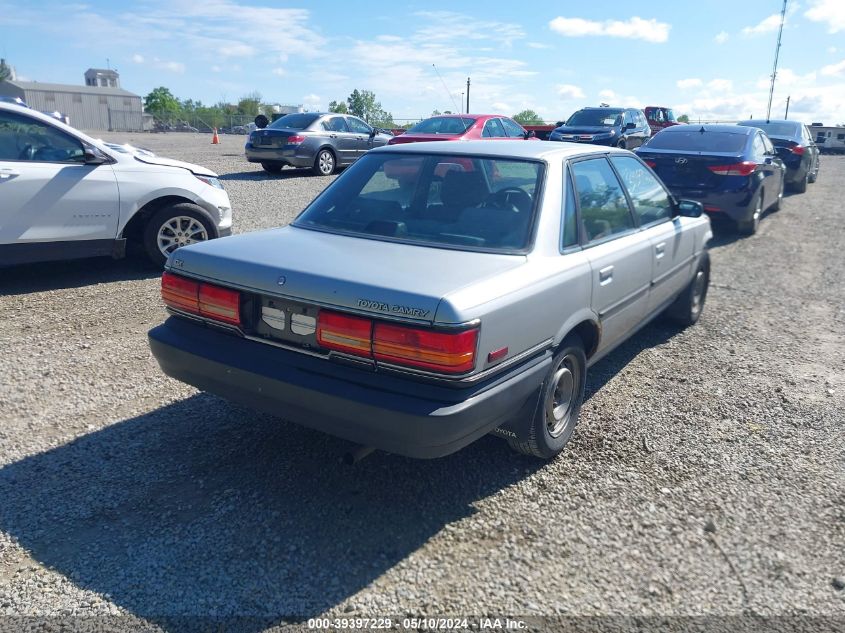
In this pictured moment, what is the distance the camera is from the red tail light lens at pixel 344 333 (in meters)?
2.83

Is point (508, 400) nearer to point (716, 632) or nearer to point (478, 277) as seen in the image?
point (478, 277)

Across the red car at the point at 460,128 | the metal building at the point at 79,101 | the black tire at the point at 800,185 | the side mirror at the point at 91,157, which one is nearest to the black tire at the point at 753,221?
the red car at the point at 460,128

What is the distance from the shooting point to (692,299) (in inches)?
230

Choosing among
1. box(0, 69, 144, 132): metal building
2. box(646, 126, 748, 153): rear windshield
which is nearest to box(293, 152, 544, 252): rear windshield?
box(646, 126, 748, 153): rear windshield

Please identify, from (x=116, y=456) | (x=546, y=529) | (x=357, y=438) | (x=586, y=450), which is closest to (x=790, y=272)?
(x=586, y=450)

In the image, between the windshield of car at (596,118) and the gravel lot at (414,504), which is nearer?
the gravel lot at (414,504)

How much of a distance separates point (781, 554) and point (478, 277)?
176 centimetres

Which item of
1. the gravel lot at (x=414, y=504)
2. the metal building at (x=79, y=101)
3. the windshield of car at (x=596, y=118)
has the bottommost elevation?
the gravel lot at (x=414, y=504)

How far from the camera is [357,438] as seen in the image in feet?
9.43

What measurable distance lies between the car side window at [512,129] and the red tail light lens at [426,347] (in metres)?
13.4

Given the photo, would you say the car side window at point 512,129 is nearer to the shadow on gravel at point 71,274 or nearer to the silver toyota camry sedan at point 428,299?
the shadow on gravel at point 71,274

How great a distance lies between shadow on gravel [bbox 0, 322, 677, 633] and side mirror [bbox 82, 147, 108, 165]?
3.37 m

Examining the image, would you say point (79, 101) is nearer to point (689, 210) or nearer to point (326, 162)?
point (326, 162)

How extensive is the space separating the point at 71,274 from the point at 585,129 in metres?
13.4
